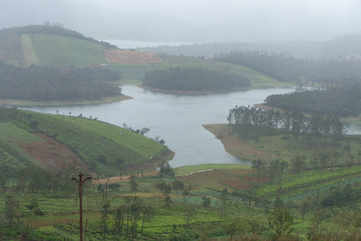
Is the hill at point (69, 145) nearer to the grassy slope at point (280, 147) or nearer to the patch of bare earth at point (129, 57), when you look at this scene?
the grassy slope at point (280, 147)

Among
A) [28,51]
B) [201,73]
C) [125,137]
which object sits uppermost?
[28,51]

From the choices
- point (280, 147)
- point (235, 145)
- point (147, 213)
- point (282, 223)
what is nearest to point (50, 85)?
point (235, 145)

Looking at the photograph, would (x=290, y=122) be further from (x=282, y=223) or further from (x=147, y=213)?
(x=282, y=223)

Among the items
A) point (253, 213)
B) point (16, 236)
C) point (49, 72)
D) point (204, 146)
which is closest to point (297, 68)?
point (49, 72)

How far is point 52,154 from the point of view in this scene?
36812 millimetres

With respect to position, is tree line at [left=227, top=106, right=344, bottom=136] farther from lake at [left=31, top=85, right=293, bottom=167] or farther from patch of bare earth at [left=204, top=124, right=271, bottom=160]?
lake at [left=31, top=85, right=293, bottom=167]

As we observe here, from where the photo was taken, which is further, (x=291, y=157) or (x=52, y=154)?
(x=291, y=157)

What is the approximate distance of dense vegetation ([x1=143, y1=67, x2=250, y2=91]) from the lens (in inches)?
3469

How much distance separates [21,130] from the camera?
133 ft

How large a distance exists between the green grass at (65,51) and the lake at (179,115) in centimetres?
1997

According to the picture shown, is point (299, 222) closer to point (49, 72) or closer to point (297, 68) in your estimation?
point (49, 72)

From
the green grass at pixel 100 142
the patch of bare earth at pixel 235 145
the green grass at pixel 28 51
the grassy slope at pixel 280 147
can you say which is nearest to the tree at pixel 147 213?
the green grass at pixel 100 142

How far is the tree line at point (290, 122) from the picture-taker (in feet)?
156

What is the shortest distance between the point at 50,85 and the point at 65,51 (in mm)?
33800
